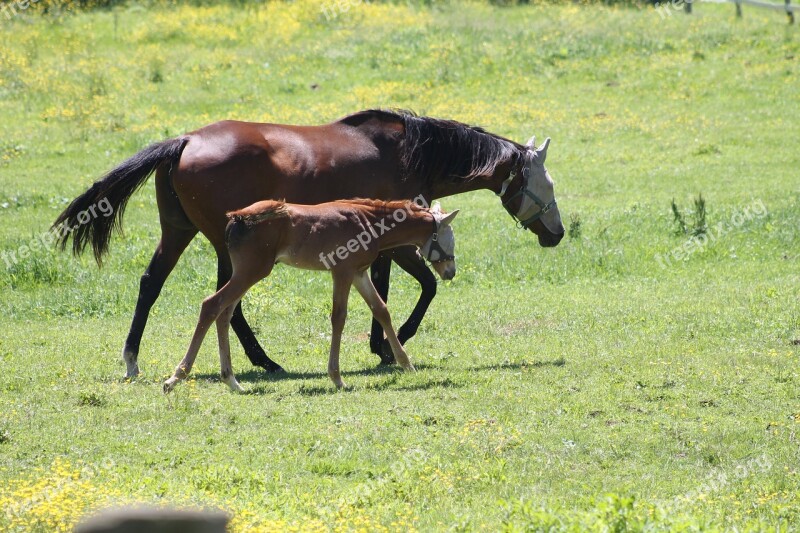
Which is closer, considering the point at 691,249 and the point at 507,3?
the point at 691,249

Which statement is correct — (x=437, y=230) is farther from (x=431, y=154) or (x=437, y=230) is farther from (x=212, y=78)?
(x=212, y=78)

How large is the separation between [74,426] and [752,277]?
9.52 metres

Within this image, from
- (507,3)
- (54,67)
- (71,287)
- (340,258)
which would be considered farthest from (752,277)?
(507,3)

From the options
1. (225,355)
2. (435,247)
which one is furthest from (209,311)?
(435,247)

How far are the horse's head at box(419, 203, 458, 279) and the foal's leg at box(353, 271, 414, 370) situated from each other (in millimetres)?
619

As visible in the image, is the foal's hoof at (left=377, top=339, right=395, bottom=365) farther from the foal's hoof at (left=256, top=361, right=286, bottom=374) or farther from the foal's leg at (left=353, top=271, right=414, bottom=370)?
the foal's hoof at (left=256, top=361, right=286, bottom=374)

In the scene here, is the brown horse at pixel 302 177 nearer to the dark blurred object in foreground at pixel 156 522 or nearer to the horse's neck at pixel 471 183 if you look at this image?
the horse's neck at pixel 471 183

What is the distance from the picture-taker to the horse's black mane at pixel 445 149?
36.9 ft

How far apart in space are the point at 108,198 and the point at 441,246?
3.27m

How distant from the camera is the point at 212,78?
26.8 meters

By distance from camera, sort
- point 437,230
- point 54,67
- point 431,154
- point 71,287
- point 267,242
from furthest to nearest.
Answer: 1. point 54,67
2. point 71,287
3. point 431,154
4. point 437,230
5. point 267,242

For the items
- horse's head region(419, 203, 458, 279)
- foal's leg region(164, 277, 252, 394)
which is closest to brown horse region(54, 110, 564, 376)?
horse's head region(419, 203, 458, 279)

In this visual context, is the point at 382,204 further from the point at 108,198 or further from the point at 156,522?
the point at 156,522

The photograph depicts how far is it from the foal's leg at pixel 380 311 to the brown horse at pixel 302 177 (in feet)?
2.99
